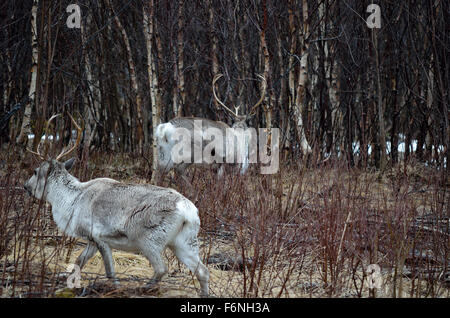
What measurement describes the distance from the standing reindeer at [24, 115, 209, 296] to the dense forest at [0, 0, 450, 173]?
158 inches

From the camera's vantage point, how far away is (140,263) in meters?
5.27

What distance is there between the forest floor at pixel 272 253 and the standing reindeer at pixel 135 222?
19cm

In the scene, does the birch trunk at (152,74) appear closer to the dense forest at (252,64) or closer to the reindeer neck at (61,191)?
the dense forest at (252,64)

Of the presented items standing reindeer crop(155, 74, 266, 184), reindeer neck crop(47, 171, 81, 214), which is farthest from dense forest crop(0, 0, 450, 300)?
standing reindeer crop(155, 74, 266, 184)

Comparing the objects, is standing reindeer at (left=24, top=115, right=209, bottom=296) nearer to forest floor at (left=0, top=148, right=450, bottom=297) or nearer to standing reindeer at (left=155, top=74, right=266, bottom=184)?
forest floor at (left=0, top=148, right=450, bottom=297)

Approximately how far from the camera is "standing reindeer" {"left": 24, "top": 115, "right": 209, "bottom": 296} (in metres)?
4.01

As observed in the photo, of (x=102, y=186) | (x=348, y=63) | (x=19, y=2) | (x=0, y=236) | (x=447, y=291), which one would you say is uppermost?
(x=19, y=2)

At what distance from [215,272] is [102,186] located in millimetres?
1303

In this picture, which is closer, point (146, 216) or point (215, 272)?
point (146, 216)

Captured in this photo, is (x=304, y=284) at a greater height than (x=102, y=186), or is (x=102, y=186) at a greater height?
(x=102, y=186)

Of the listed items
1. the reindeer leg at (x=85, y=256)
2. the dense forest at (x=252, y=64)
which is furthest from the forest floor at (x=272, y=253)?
the dense forest at (x=252, y=64)
